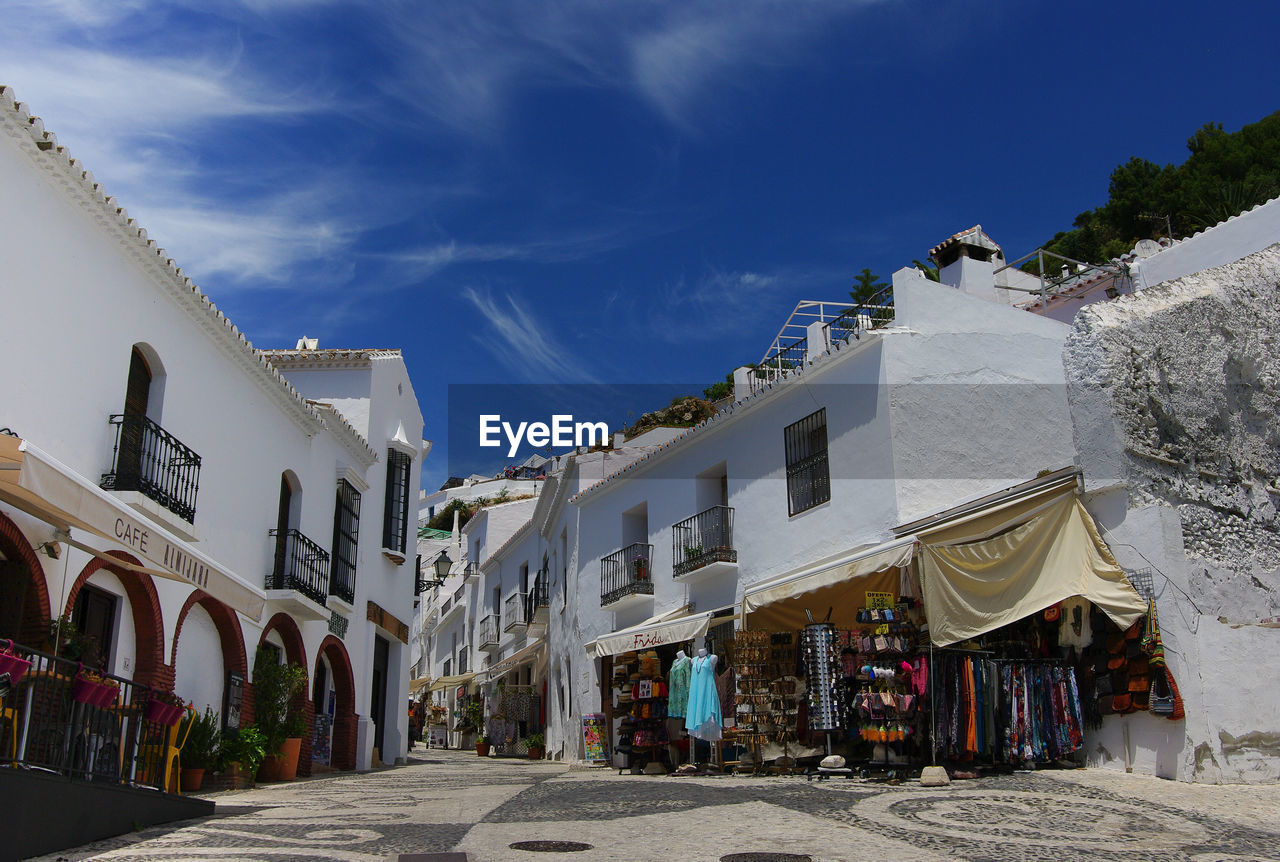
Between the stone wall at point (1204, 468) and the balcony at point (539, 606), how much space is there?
1833 cm

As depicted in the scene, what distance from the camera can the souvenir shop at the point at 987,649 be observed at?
11.4m

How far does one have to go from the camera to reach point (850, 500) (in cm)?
1561

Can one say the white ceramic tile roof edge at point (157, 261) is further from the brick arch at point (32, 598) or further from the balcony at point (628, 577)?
the balcony at point (628, 577)

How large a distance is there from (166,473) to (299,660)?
18.4 feet

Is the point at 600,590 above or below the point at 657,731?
above

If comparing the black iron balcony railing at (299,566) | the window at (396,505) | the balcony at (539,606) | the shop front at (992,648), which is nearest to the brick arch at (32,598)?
the black iron balcony railing at (299,566)

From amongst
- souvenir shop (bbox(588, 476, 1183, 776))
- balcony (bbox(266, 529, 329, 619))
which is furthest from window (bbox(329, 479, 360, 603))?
souvenir shop (bbox(588, 476, 1183, 776))

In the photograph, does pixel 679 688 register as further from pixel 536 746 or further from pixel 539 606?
pixel 539 606

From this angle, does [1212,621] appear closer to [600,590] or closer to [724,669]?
[724,669]

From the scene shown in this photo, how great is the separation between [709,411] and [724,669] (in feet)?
63.4

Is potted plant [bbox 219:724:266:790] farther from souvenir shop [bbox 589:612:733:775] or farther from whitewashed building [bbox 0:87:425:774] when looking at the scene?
souvenir shop [bbox 589:612:733:775]

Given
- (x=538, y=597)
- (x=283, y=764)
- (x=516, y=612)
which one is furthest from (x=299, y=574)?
(x=516, y=612)

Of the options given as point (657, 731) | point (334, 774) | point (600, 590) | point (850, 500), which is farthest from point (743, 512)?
point (334, 774)

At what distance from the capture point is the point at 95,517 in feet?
28.8
